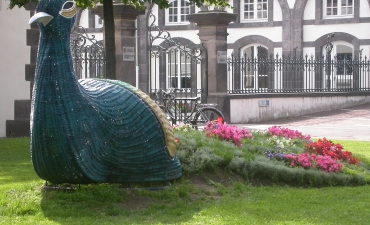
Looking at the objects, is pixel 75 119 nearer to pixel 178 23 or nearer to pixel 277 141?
pixel 277 141

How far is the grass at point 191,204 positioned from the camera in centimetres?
700

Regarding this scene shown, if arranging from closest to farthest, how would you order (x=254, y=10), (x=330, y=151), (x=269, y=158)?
(x=269, y=158), (x=330, y=151), (x=254, y=10)

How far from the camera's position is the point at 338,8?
32469mm

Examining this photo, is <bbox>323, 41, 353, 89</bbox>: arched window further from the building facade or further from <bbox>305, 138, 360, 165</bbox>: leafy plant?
<bbox>305, 138, 360, 165</bbox>: leafy plant

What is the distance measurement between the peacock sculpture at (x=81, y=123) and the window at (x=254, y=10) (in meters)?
26.5

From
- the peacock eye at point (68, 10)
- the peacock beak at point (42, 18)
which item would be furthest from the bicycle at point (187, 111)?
the peacock beak at point (42, 18)

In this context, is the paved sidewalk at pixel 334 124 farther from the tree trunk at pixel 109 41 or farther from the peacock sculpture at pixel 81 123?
the peacock sculpture at pixel 81 123

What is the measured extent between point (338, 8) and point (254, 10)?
12.9 feet

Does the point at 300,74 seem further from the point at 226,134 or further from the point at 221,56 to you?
the point at 226,134

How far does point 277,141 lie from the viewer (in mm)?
11055

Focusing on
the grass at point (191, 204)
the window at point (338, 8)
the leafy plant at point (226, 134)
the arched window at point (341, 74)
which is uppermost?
the window at point (338, 8)

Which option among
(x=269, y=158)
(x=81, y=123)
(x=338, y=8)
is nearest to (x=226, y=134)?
(x=269, y=158)

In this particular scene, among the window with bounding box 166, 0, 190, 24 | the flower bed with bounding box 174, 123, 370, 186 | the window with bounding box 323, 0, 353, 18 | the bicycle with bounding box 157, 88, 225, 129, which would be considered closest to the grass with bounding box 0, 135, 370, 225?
the flower bed with bounding box 174, 123, 370, 186

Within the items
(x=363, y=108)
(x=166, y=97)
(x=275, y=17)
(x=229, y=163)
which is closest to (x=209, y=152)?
(x=229, y=163)
